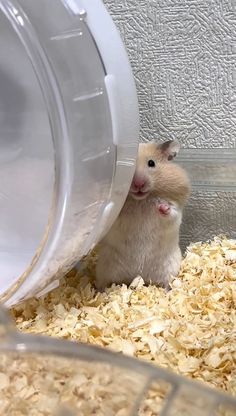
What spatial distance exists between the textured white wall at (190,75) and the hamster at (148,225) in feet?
0.77

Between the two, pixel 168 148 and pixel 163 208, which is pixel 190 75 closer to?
pixel 168 148

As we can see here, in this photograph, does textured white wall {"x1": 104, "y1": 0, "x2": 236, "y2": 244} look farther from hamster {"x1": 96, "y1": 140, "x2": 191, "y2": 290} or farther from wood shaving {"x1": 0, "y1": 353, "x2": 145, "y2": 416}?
wood shaving {"x1": 0, "y1": 353, "x2": 145, "y2": 416}

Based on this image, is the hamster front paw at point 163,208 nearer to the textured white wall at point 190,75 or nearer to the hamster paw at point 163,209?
the hamster paw at point 163,209

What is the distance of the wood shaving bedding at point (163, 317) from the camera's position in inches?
41.7

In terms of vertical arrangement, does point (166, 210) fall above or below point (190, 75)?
below

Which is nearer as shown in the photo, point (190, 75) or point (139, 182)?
point (139, 182)

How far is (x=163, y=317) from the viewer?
1218 millimetres

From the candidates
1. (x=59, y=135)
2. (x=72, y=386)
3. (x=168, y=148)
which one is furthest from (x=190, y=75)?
(x=72, y=386)

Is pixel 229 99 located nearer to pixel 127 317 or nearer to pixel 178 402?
pixel 127 317

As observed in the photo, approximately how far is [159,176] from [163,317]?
304 millimetres

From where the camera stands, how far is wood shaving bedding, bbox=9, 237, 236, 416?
1060 mm

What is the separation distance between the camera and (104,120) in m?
1.12

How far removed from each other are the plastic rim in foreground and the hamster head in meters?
0.07

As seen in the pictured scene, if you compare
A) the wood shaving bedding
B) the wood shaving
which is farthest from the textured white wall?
the wood shaving
